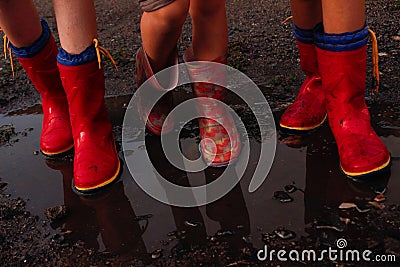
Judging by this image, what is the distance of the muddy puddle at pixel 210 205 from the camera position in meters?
1.75

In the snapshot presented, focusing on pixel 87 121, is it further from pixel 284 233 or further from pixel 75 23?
pixel 284 233

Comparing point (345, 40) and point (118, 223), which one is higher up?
point (345, 40)

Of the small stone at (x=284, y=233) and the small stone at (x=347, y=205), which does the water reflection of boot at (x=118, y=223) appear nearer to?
the small stone at (x=284, y=233)

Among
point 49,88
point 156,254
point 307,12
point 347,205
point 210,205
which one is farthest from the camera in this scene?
point 49,88

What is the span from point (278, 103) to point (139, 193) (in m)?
0.95

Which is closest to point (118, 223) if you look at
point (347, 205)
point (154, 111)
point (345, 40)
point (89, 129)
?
point (89, 129)

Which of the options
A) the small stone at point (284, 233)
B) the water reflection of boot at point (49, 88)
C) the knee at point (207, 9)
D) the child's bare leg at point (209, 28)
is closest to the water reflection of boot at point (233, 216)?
the small stone at point (284, 233)

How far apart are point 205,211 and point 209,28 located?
2.41ft

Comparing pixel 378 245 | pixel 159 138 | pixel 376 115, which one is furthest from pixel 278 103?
pixel 378 245

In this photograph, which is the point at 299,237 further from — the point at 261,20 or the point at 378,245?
the point at 261,20

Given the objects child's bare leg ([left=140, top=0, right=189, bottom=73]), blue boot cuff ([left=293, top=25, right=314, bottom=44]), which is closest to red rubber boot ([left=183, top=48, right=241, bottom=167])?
child's bare leg ([left=140, top=0, right=189, bottom=73])

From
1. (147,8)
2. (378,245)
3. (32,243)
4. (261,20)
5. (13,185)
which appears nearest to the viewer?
(378,245)

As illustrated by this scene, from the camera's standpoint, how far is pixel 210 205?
190cm

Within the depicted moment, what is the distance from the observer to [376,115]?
2357 millimetres
